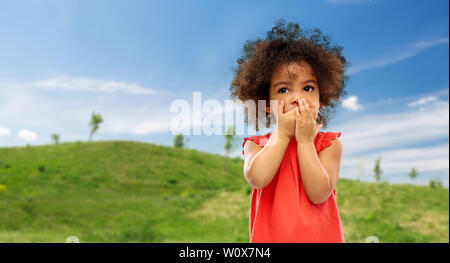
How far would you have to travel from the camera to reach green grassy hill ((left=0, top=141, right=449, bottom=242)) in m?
12.2

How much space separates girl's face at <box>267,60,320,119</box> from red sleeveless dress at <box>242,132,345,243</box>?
0.66 feet

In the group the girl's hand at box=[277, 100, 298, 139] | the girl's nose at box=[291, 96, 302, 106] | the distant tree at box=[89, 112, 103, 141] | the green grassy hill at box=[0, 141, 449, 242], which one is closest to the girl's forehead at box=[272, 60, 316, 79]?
the girl's nose at box=[291, 96, 302, 106]

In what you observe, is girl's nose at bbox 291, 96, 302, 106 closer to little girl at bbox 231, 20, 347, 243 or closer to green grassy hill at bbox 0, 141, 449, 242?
little girl at bbox 231, 20, 347, 243

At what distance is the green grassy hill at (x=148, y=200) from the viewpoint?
1223cm

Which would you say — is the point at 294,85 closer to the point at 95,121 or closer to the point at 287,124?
the point at 287,124

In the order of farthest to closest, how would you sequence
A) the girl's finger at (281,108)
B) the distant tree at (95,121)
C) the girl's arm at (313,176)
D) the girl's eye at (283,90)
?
the distant tree at (95,121), the girl's eye at (283,90), the girl's finger at (281,108), the girl's arm at (313,176)

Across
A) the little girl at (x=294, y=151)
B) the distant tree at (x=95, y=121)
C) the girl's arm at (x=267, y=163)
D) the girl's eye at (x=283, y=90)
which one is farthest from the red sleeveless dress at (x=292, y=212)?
the distant tree at (x=95, y=121)

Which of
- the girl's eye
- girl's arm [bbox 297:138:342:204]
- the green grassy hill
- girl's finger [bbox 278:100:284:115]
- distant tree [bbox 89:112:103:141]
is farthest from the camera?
distant tree [bbox 89:112:103:141]

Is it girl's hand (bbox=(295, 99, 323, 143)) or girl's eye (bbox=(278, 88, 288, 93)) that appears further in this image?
girl's eye (bbox=(278, 88, 288, 93))

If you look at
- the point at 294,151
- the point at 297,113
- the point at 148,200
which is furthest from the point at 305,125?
the point at 148,200

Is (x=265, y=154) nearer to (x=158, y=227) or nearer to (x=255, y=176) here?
(x=255, y=176)

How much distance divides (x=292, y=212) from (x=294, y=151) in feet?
1.00

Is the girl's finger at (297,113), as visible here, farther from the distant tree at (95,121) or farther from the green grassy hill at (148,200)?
the distant tree at (95,121)

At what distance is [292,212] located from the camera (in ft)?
5.78
